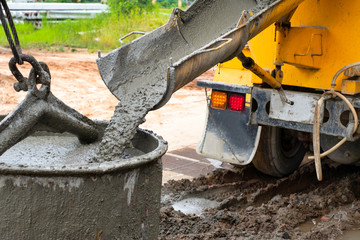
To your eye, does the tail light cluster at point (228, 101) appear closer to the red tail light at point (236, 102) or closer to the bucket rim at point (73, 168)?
the red tail light at point (236, 102)

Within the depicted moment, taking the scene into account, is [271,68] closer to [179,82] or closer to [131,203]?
[179,82]

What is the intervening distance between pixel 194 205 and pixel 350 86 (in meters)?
1.64

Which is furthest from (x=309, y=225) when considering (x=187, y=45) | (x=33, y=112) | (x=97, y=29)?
(x=97, y=29)

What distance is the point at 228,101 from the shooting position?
459 centimetres

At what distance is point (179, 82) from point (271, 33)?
1777 mm

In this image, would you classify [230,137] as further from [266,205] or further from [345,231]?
[345,231]

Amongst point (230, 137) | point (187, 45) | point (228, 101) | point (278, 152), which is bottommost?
point (278, 152)

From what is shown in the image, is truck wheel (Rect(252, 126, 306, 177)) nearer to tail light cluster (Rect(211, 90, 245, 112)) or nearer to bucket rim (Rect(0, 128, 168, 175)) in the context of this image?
tail light cluster (Rect(211, 90, 245, 112))

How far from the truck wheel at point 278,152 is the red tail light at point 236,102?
440 millimetres

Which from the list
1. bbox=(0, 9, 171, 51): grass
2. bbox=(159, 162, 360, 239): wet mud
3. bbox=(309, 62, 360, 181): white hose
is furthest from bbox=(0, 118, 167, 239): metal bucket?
bbox=(0, 9, 171, 51): grass

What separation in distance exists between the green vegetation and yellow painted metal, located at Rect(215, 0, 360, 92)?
1059cm

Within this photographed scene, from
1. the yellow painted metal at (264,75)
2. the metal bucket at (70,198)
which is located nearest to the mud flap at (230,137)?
the yellow painted metal at (264,75)

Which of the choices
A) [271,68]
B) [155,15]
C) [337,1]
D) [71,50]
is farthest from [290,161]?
[155,15]

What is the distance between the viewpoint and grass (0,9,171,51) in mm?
14770
